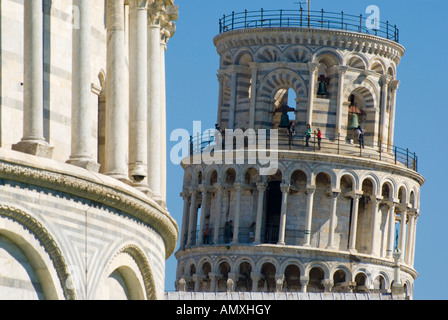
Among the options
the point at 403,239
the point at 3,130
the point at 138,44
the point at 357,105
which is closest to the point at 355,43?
the point at 357,105

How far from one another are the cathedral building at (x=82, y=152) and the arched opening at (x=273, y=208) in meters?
54.1

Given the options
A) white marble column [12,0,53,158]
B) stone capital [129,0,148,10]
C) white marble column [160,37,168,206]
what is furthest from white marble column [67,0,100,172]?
white marble column [160,37,168,206]

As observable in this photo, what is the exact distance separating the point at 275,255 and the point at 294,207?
124 inches

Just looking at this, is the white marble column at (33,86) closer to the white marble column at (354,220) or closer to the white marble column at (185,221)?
the white marble column at (354,220)

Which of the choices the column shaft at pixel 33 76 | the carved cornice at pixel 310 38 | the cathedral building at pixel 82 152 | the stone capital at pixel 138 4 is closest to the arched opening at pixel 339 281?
the carved cornice at pixel 310 38

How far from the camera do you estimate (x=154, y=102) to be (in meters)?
62.3

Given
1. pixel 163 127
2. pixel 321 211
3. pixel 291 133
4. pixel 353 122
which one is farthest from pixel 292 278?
pixel 163 127

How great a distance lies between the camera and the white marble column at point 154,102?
6162 cm

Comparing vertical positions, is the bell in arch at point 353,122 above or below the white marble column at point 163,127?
above

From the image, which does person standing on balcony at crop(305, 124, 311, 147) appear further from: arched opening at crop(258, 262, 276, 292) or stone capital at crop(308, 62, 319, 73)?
arched opening at crop(258, 262, 276, 292)

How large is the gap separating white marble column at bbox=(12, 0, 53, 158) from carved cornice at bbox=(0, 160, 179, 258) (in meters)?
1.01

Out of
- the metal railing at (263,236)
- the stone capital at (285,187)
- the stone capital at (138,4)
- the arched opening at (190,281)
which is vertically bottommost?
the arched opening at (190,281)

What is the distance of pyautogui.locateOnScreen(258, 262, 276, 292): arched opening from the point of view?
116m

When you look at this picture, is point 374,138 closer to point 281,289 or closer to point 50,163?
point 281,289
